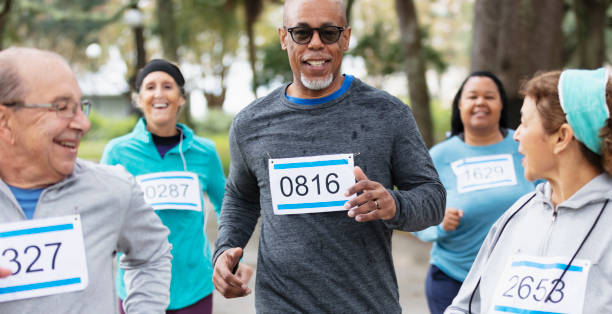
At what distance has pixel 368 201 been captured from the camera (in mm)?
2357

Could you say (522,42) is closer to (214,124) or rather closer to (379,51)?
(379,51)

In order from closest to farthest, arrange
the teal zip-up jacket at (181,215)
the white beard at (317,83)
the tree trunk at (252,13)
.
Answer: the white beard at (317,83) < the teal zip-up jacket at (181,215) < the tree trunk at (252,13)

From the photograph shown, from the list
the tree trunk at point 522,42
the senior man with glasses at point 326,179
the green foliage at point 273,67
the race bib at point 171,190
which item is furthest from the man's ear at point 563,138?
the green foliage at point 273,67

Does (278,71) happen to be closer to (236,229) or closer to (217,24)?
(217,24)

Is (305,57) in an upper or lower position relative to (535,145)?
upper

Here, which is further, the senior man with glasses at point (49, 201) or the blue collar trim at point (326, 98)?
the blue collar trim at point (326, 98)

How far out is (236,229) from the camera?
296cm

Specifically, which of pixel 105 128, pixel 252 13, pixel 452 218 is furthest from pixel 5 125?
pixel 105 128

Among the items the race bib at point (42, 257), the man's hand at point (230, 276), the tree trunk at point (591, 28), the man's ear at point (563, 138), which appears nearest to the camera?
the race bib at point (42, 257)

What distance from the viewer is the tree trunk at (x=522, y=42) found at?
8.41 meters

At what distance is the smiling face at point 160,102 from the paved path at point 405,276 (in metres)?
2.80

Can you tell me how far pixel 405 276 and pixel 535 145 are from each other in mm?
5887

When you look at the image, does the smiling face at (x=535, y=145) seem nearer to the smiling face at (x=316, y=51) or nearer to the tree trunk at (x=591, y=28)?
the smiling face at (x=316, y=51)

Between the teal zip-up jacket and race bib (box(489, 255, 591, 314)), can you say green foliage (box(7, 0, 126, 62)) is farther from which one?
race bib (box(489, 255, 591, 314))
